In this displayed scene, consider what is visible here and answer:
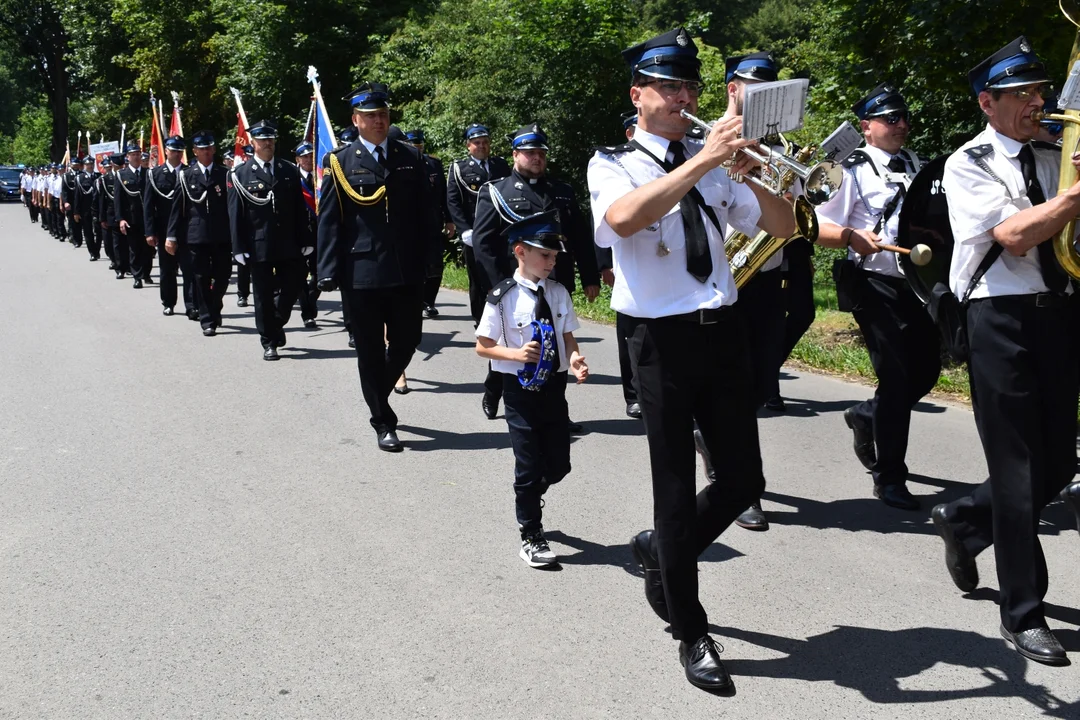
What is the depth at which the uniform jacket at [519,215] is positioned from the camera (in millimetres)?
8141

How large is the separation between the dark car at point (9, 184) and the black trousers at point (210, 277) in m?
49.4

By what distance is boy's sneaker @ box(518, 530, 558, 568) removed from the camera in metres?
5.33

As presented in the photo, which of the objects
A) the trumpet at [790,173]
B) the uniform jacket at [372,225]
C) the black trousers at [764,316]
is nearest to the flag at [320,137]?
the uniform jacket at [372,225]

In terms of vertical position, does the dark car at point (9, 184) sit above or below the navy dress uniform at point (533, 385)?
above

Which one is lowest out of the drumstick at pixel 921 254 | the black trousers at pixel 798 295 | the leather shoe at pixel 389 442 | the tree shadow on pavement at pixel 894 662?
the tree shadow on pavement at pixel 894 662

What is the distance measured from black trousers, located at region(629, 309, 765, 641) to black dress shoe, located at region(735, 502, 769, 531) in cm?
168

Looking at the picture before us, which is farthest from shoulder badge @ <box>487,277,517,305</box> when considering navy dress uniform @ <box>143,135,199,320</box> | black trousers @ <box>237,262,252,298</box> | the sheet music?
black trousers @ <box>237,262,252,298</box>

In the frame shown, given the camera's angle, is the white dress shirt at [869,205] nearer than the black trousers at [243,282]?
Yes

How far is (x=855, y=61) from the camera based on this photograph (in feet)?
36.4

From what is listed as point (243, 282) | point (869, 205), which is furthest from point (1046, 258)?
point (243, 282)

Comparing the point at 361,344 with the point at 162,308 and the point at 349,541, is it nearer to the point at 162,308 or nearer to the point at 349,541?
the point at 349,541

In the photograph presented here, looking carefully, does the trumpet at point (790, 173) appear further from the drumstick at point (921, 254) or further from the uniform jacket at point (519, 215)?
the uniform jacket at point (519, 215)

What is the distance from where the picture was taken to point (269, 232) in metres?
11.3

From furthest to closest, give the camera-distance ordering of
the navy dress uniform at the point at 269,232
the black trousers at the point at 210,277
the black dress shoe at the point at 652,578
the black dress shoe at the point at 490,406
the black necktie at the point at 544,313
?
the black trousers at the point at 210,277 < the navy dress uniform at the point at 269,232 < the black dress shoe at the point at 490,406 < the black necktie at the point at 544,313 < the black dress shoe at the point at 652,578
